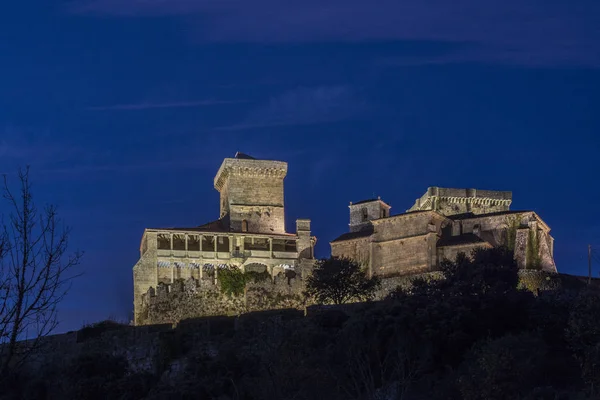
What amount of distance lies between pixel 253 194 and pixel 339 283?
55.0 feet

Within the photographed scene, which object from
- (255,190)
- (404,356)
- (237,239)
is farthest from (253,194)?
(404,356)

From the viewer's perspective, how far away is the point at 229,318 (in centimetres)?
6488

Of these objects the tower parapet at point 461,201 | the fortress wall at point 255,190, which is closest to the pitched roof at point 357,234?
the fortress wall at point 255,190

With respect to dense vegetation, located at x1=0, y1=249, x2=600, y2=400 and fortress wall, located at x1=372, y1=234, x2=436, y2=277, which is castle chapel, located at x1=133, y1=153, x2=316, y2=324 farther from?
dense vegetation, located at x1=0, y1=249, x2=600, y2=400

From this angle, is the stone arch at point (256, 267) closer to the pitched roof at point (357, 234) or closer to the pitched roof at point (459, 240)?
the pitched roof at point (357, 234)

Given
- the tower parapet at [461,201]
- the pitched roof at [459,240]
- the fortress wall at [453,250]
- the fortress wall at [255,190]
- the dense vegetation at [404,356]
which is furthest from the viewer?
the tower parapet at [461,201]

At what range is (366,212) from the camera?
78.5 meters

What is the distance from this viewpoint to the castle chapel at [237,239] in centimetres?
7138

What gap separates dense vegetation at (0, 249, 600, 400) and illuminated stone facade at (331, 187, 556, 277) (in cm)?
969

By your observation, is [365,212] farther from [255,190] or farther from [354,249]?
[255,190]

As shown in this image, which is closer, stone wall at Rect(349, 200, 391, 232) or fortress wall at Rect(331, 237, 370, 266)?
fortress wall at Rect(331, 237, 370, 266)

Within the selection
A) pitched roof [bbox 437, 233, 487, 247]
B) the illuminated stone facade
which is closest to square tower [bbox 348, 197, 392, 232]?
the illuminated stone facade

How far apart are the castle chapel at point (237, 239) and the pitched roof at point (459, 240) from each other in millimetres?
9707

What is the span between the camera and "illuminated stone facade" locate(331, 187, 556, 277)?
230 ft
